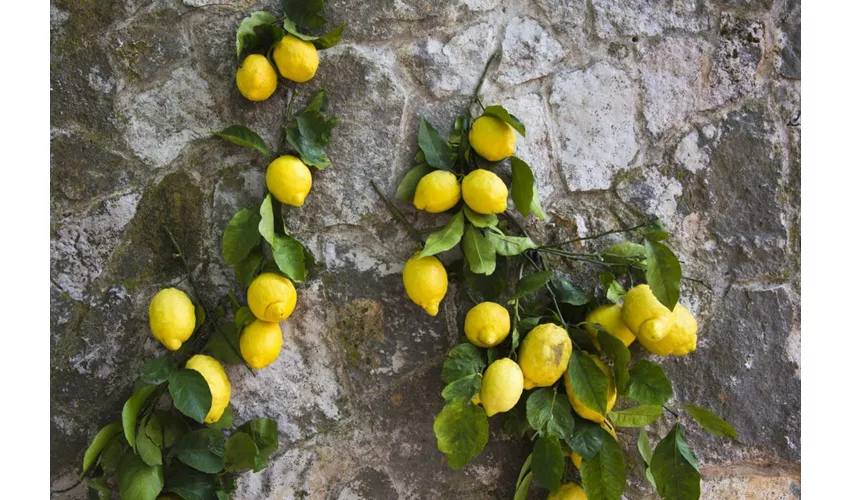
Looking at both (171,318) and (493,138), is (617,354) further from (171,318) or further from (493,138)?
(171,318)

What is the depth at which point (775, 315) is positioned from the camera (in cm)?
147

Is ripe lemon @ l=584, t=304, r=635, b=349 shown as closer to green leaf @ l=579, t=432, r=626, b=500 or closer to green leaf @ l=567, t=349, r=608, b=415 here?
green leaf @ l=567, t=349, r=608, b=415

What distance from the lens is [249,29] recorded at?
1.32m

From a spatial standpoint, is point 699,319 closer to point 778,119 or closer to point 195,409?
point 778,119

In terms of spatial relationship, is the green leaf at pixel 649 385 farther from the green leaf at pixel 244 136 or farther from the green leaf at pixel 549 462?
the green leaf at pixel 244 136

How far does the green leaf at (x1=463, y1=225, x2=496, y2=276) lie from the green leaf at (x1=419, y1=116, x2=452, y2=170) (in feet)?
0.47

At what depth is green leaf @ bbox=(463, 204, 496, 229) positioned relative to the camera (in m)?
1.32

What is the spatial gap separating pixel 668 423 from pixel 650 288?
38 centimetres

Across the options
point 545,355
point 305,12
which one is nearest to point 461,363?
point 545,355

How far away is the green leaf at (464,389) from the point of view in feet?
4.18

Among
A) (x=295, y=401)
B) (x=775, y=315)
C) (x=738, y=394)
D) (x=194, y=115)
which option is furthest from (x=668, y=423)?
(x=194, y=115)

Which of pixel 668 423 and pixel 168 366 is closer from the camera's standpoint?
pixel 168 366

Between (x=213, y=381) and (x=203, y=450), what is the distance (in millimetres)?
136

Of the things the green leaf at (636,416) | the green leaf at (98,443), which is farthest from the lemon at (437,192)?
the green leaf at (98,443)
